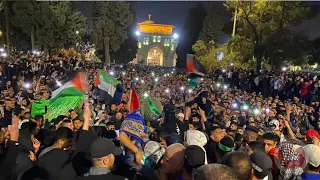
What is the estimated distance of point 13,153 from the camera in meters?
4.80

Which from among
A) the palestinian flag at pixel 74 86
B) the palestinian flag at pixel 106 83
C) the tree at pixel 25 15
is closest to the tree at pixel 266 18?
the tree at pixel 25 15

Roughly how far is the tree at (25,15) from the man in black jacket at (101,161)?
32.4m

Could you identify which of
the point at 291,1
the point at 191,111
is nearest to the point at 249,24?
the point at 291,1

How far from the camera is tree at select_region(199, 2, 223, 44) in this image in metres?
52.1

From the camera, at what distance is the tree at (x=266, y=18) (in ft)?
92.7

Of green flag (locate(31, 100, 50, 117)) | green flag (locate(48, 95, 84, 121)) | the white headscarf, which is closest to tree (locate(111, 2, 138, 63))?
green flag (locate(31, 100, 50, 117))

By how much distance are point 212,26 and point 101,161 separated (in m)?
49.4

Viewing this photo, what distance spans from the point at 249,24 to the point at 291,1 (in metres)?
3.86

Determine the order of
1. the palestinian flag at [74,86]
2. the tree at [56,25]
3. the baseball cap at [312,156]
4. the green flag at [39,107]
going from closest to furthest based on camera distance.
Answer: the baseball cap at [312,156] → the palestinian flag at [74,86] → the green flag at [39,107] → the tree at [56,25]

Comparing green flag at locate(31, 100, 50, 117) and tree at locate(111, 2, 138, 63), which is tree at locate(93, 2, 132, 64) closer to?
tree at locate(111, 2, 138, 63)

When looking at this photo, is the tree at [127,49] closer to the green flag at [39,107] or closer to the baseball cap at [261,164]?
the green flag at [39,107]

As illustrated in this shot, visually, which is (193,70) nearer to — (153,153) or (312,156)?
(153,153)

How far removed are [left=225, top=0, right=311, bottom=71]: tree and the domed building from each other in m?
103

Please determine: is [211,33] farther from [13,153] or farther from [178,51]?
[13,153]
